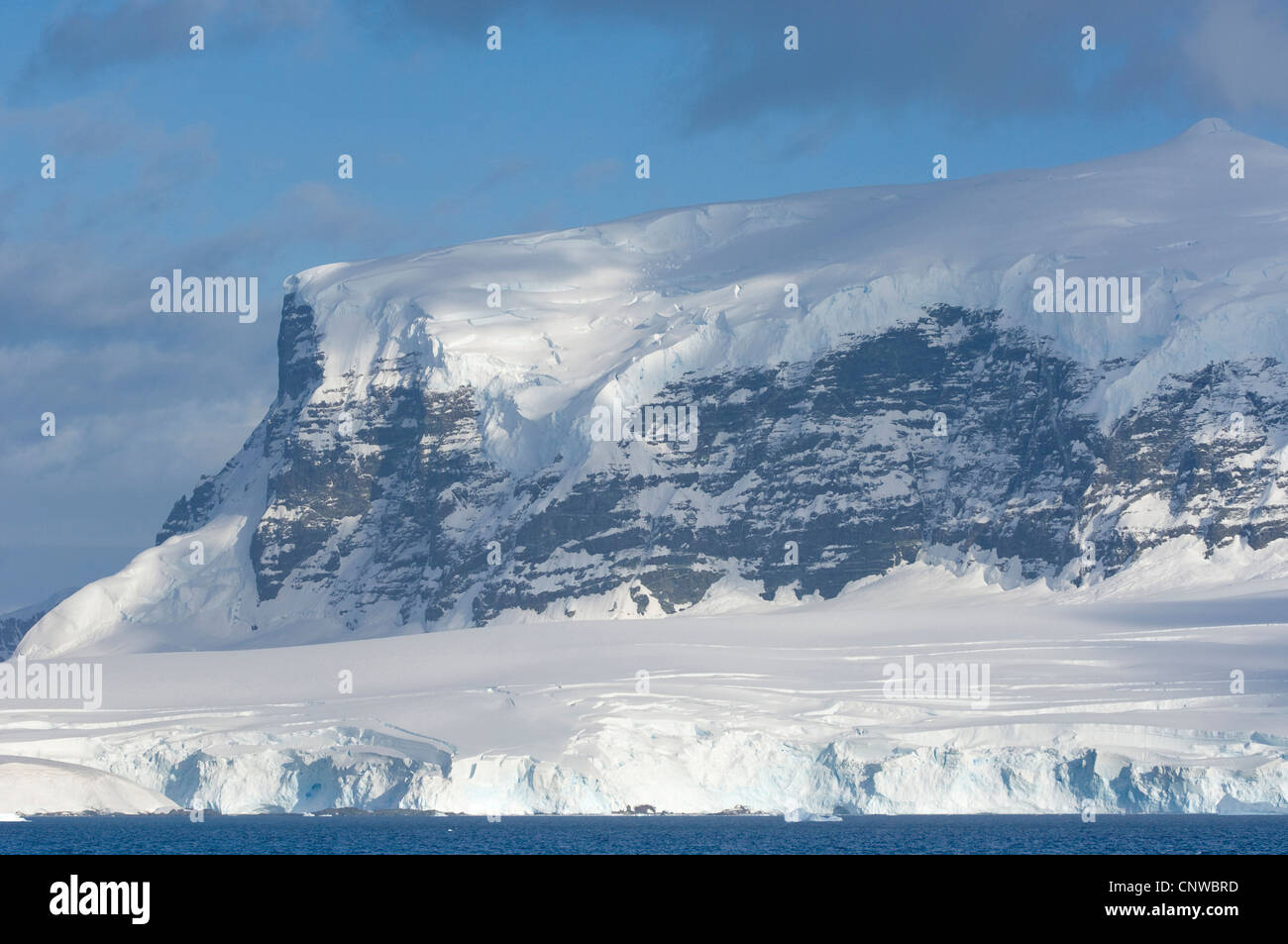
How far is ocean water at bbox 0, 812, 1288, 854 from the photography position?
92.4 metres

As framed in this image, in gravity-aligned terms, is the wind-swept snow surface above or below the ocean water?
above

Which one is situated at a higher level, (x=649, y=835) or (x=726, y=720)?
(x=726, y=720)

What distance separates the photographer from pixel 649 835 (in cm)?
10912

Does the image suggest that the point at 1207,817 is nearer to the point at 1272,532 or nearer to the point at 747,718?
the point at 747,718

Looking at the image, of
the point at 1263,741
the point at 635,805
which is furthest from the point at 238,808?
the point at 1263,741

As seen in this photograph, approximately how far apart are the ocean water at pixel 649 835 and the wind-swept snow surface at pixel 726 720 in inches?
83.2

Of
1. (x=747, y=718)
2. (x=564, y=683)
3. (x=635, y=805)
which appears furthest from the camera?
(x=564, y=683)

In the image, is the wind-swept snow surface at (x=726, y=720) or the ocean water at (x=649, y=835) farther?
the wind-swept snow surface at (x=726, y=720)

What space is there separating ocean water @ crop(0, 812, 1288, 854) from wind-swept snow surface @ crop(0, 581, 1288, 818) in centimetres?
211

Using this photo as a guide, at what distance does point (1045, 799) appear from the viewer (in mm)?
122062

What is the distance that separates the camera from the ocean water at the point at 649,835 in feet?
303

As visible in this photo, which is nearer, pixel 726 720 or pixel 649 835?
pixel 649 835

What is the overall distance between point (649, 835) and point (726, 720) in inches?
1153
